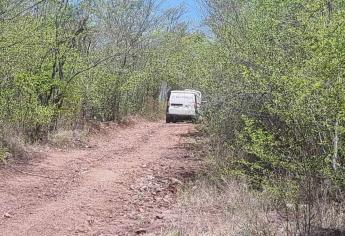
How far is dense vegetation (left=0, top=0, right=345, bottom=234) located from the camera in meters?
6.49

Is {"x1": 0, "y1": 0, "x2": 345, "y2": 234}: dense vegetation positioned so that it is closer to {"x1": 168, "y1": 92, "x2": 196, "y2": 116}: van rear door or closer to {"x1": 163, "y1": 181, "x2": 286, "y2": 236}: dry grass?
{"x1": 163, "y1": 181, "x2": 286, "y2": 236}: dry grass

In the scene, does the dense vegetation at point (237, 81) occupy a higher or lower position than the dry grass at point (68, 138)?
higher

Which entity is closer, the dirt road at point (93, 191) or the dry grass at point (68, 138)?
the dirt road at point (93, 191)

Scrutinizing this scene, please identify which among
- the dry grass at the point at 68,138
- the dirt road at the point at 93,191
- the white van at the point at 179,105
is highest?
the white van at the point at 179,105

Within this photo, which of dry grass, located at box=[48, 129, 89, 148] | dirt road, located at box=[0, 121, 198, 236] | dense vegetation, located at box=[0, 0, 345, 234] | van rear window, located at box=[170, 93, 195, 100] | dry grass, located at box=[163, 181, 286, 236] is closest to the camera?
dense vegetation, located at box=[0, 0, 345, 234]

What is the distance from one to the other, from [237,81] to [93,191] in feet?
13.3

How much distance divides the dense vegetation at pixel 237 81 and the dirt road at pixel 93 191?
4.31 feet

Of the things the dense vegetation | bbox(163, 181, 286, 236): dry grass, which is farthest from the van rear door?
bbox(163, 181, 286, 236): dry grass

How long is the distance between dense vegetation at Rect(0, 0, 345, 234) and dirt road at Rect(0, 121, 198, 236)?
1315mm

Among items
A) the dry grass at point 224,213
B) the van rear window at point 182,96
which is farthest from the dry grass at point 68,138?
the van rear window at point 182,96

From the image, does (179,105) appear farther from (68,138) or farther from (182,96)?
(68,138)

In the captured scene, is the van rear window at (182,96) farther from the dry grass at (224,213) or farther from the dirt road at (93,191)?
the dry grass at (224,213)

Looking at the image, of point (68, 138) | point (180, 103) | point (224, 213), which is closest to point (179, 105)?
point (180, 103)

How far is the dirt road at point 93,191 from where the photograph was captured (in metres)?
7.57
